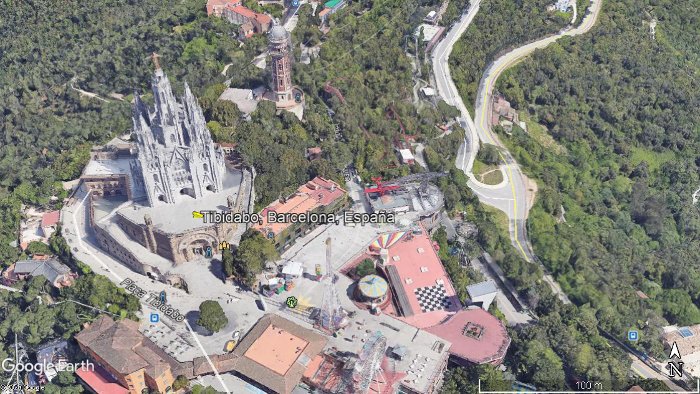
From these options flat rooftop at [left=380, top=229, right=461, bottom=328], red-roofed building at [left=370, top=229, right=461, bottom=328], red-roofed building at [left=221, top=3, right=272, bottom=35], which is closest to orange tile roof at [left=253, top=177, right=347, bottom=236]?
red-roofed building at [left=370, top=229, right=461, bottom=328]

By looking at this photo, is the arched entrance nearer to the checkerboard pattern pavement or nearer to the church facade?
the church facade

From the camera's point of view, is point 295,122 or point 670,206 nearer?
point 295,122

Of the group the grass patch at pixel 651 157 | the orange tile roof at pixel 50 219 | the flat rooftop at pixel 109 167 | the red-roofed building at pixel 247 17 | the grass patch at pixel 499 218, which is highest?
the red-roofed building at pixel 247 17

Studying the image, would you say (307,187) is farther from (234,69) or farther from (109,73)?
(109,73)

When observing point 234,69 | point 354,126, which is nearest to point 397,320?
point 354,126

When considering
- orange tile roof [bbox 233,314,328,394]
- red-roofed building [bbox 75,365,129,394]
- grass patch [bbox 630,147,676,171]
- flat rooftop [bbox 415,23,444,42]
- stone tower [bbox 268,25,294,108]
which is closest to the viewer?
orange tile roof [bbox 233,314,328,394]

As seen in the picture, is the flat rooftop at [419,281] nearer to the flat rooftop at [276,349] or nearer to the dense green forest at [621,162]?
the flat rooftop at [276,349]

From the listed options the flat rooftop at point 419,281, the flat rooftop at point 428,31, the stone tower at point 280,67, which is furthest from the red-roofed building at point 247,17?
the flat rooftop at point 419,281
